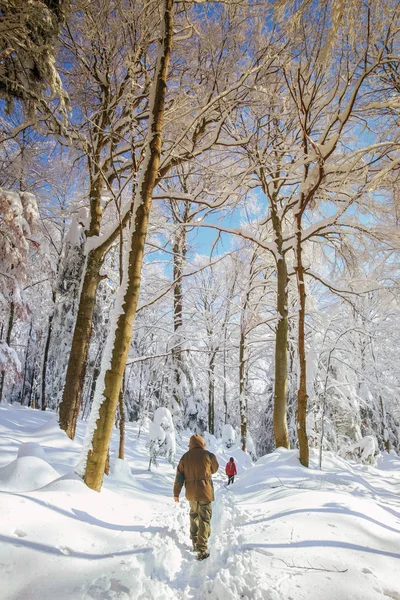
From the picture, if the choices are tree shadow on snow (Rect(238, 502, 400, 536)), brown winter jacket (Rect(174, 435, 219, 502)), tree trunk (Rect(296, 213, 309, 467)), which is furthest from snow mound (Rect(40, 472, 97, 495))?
tree trunk (Rect(296, 213, 309, 467))

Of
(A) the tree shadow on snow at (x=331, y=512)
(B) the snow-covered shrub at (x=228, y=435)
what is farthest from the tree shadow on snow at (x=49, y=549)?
(B) the snow-covered shrub at (x=228, y=435)

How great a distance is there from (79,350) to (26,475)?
313cm

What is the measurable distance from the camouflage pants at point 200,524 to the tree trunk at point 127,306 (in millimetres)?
1187

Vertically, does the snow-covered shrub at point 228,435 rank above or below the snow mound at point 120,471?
below

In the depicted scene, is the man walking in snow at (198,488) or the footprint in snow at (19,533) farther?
the man walking in snow at (198,488)

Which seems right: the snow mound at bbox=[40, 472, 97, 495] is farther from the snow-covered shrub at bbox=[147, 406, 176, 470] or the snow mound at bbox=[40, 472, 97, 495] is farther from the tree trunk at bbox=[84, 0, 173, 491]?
the snow-covered shrub at bbox=[147, 406, 176, 470]

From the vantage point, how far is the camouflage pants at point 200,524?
3.39 m

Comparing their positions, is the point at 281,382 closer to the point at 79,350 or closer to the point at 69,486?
the point at 79,350

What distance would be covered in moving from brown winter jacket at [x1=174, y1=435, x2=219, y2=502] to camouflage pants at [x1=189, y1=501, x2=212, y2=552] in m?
0.08

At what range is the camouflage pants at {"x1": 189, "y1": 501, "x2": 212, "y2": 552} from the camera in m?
3.39

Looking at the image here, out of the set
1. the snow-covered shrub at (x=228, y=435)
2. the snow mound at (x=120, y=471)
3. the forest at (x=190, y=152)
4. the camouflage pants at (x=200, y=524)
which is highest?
the forest at (x=190, y=152)

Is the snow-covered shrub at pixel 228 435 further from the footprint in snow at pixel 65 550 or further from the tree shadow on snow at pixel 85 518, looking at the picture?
the footprint in snow at pixel 65 550

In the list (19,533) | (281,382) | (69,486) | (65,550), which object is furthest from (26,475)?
(281,382)

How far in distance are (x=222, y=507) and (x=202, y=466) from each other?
237cm
